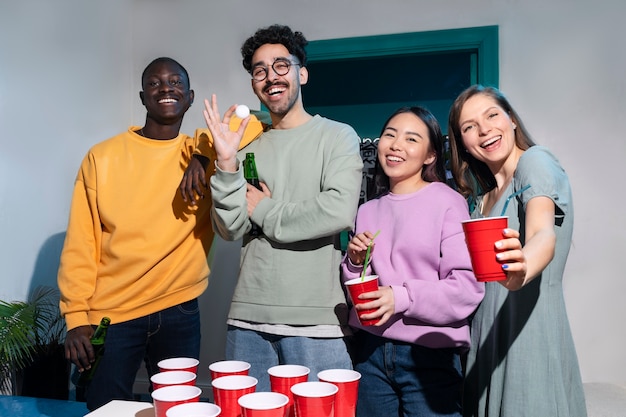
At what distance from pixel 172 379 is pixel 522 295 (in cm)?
97

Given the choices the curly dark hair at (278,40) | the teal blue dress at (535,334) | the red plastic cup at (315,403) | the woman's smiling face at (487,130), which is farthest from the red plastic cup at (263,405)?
the curly dark hair at (278,40)

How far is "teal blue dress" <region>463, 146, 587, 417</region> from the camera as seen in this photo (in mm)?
1494

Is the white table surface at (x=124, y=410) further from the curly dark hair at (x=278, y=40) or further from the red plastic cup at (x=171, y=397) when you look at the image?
the curly dark hair at (x=278, y=40)

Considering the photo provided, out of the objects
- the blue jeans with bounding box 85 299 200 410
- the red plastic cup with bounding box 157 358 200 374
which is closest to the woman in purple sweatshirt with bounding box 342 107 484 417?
the red plastic cup with bounding box 157 358 200 374

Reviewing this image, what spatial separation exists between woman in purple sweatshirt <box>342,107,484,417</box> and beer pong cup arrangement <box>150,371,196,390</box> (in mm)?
514

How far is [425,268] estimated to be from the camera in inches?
68.7

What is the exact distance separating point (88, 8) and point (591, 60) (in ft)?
10.2

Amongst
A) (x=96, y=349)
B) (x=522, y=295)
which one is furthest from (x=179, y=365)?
(x=522, y=295)

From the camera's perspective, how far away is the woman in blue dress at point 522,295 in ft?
4.79

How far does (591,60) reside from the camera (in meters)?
3.26

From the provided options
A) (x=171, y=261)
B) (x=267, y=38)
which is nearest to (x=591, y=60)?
(x=267, y=38)

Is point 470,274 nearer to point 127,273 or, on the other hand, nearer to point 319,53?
point 127,273

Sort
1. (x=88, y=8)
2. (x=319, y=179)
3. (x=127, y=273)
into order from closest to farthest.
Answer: (x=319, y=179), (x=127, y=273), (x=88, y=8)

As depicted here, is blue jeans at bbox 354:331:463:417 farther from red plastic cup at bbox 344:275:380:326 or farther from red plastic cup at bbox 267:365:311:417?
red plastic cup at bbox 267:365:311:417
